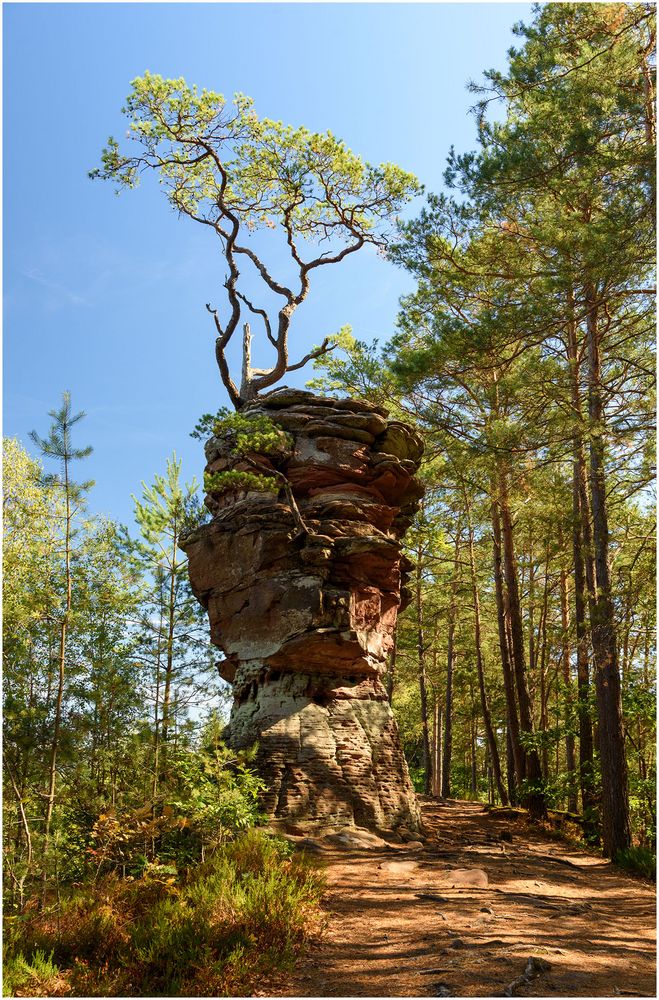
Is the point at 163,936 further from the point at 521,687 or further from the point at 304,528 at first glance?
the point at 521,687

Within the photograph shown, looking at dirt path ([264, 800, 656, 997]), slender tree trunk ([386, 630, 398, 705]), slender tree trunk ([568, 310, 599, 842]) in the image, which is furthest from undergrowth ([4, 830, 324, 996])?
slender tree trunk ([568, 310, 599, 842])

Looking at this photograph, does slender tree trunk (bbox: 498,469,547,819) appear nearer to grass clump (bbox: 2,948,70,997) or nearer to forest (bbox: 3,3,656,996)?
forest (bbox: 3,3,656,996)

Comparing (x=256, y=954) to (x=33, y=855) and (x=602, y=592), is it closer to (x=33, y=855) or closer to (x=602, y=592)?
(x=33, y=855)

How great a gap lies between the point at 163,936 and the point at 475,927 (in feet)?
Answer: 9.71

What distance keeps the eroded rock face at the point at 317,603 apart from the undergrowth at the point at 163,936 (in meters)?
3.77

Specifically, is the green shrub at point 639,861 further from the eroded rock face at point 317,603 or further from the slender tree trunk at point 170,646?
the slender tree trunk at point 170,646

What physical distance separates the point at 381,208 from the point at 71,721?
1240cm

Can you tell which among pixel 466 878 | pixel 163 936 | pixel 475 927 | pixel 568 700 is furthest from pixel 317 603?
pixel 568 700

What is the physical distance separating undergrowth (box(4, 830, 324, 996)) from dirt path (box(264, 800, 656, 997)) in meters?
0.33

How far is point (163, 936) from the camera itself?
5438 mm

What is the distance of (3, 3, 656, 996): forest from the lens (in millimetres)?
6125

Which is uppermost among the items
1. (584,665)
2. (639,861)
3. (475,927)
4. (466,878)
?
(584,665)

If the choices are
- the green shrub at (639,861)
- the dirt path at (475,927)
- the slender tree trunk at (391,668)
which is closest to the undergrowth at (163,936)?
the dirt path at (475,927)

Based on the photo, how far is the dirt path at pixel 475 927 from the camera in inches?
204
